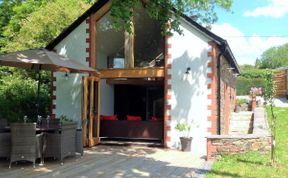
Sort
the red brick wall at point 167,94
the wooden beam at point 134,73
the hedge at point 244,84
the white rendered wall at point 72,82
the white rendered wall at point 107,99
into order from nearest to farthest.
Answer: the red brick wall at point 167,94
the wooden beam at point 134,73
the white rendered wall at point 72,82
the white rendered wall at point 107,99
the hedge at point 244,84

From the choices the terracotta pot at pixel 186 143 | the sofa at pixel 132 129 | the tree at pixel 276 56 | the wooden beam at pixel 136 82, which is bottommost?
the terracotta pot at pixel 186 143

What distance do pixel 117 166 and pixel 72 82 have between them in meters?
5.88

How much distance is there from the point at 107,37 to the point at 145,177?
25.4ft

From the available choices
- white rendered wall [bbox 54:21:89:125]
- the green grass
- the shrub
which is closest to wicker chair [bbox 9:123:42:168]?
the green grass

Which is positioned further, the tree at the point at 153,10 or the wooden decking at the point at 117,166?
the tree at the point at 153,10

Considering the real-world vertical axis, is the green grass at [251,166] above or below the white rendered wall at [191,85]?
below

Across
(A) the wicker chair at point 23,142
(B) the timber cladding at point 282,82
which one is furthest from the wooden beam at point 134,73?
(B) the timber cladding at point 282,82

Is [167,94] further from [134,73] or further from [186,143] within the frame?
[186,143]

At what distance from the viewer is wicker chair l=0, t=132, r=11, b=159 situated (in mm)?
9781

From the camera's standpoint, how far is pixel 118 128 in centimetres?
1473

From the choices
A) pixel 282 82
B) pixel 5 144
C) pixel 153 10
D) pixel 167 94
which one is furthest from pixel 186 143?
pixel 282 82

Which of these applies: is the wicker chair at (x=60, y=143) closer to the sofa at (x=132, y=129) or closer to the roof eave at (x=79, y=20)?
the sofa at (x=132, y=129)

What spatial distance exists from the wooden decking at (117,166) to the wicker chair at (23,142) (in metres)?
0.27

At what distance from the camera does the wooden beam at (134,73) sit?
1400cm
